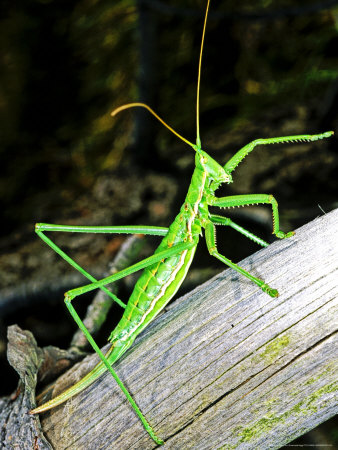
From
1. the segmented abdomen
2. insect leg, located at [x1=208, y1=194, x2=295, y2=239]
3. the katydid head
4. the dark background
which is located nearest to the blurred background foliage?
the dark background

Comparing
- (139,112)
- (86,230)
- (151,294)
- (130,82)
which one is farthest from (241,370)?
(130,82)

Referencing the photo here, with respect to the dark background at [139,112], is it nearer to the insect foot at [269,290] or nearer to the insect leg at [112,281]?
the insect leg at [112,281]

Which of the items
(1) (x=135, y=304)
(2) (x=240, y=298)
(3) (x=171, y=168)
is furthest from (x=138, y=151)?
(2) (x=240, y=298)

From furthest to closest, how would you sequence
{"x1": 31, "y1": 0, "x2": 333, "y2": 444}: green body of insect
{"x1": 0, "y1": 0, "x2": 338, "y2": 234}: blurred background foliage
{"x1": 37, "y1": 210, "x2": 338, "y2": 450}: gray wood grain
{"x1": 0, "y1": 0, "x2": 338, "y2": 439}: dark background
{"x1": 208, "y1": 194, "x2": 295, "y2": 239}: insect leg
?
{"x1": 0, "y1": 0, "x2": 338, "y2": 234}: blurred background foliage → {"x1": 0, "y1": 0, "x2": 338, "y2": 439}: dark background → {"x1": 208, "y1": 194, "x2": 295, "y2": 239}: insect leg → {"x1": 31, "y1": 0, "x2": 333, "y2": 444}: green body of insect → {"x1": 37, "y1": 210, "x2": 338, "y2": 450}: gray wood grain

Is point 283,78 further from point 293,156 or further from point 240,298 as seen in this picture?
point 240,298

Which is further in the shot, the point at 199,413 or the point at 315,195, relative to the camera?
the point at 315,195

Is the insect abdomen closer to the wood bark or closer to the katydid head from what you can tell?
the wood bark
